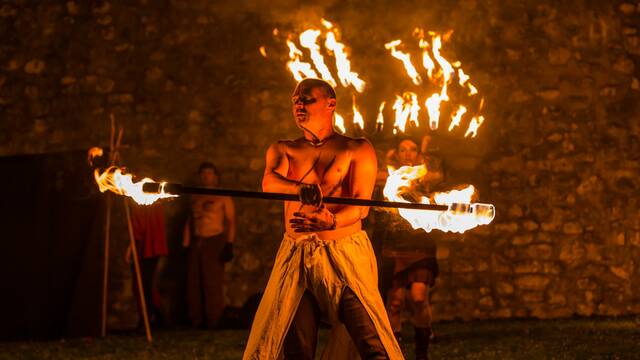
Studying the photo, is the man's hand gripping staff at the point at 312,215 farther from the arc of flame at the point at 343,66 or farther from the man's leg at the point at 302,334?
the arc of flame at the point at 343,66

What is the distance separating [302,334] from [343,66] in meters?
5.26

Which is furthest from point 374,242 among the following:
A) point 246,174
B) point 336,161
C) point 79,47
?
point 79,47

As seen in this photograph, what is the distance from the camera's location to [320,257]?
3.53 metres

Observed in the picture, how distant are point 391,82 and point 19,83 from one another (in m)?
4.34

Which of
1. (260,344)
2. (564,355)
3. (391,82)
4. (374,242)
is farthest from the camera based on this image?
(391,82)

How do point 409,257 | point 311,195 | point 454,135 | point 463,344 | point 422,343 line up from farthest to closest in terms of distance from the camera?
1. point 454,135
2. point 463,344
3. point 409,257
4. point 422,343
5. point 311,195

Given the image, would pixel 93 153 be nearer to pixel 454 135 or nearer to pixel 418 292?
pixel 418 292

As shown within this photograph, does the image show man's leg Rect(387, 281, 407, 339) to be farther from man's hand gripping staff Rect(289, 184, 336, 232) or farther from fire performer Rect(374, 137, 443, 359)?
man's hand gripping staff Rect(289, 184, 336, 232)

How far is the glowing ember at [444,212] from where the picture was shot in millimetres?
3396

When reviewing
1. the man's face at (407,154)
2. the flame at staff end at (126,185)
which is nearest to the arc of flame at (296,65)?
the man's face at (407,154)

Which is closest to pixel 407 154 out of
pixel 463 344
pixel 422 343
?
pixel 422 343

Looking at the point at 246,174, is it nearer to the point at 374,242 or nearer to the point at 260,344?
the point at 374,242

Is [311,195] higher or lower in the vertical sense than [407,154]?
lower

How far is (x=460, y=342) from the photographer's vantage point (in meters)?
7.04
